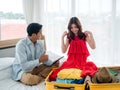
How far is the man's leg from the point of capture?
224cm

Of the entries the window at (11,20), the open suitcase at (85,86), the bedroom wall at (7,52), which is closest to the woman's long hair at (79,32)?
the open suitcase at (85,86)

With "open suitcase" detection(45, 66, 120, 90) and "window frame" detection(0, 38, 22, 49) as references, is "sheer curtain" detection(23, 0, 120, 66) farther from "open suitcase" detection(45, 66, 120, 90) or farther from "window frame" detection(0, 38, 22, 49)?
"open suitcase" detection(45, 66, 120, 90)

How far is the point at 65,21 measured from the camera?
3225mm

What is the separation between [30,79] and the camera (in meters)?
2.24

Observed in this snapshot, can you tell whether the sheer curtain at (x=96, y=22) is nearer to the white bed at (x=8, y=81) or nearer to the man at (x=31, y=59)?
the man at (x=31, y=59)

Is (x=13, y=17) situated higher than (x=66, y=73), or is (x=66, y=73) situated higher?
(x=13, y=17)

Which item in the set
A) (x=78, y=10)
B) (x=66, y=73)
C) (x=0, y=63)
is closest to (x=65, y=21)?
(x=78, y=10)

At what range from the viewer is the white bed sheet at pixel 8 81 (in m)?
2.17

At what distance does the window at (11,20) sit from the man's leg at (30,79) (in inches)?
41.9

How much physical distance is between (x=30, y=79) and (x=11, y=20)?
1425 millimetres

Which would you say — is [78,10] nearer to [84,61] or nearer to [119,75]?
[84,61]

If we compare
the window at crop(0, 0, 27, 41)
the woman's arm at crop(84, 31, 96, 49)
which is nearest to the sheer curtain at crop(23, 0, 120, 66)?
the window at crop(0, 0, 27, 41)

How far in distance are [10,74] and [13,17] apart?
1186mm

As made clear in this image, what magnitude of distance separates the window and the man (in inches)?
34.2
